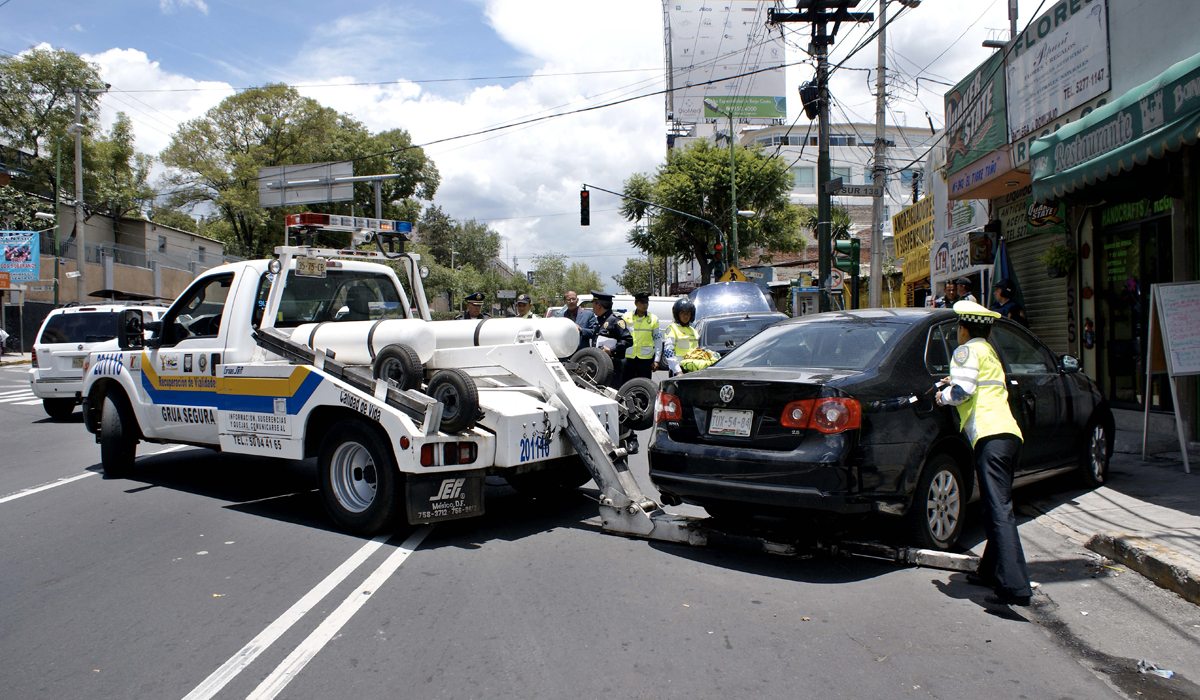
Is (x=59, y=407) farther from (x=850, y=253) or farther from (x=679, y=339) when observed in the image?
(x=850, y=253)

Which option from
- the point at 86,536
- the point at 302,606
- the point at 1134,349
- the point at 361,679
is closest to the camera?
the point at 361,679

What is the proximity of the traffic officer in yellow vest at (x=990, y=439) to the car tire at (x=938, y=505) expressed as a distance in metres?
0.34

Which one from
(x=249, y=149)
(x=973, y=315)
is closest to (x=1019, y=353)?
(x=973, y=315)

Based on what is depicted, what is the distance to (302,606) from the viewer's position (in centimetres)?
469

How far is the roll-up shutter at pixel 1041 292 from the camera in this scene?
12.0 metres

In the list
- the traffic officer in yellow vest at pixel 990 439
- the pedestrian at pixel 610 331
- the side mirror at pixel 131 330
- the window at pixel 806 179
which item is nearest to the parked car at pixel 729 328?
the pedestrian at pixel 610 331

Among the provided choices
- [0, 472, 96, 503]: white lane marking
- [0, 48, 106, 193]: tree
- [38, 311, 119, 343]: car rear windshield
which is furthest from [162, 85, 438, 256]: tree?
[0, 472, 96, 503]: white lane marking

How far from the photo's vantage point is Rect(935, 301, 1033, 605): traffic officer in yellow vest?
4.57 metres

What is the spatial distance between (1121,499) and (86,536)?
8146mm

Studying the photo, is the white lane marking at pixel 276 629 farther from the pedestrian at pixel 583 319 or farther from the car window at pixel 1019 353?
the pedestrian at pixel 583 319

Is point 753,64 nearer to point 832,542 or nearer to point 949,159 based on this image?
point 949,159

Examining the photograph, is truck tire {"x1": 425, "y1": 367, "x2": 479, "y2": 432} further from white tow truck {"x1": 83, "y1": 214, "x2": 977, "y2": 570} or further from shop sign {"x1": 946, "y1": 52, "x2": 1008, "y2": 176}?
shop sign {"x1": 946, "y1": 52, "x2": 1008, "y2": 176}

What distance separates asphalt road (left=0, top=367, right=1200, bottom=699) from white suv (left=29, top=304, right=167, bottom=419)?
7852mm

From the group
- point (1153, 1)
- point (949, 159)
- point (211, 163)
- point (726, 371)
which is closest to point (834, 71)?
point (949, 159)
